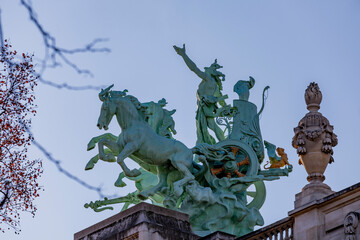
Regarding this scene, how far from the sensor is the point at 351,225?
704 inches

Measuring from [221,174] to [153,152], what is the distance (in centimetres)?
171

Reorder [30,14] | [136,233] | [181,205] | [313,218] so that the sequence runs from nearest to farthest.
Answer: [30,14] → [313,218] → [136,233] → [181,205]

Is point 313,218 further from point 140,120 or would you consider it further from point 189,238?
point 140,120

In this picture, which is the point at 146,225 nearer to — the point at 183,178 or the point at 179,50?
the point at 183,178

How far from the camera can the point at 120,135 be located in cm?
2442

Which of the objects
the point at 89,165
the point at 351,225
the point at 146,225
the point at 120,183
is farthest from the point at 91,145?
the point at 351,225

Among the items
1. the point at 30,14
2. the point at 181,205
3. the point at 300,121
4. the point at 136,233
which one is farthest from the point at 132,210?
the point at 30,14

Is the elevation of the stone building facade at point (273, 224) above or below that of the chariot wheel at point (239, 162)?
below

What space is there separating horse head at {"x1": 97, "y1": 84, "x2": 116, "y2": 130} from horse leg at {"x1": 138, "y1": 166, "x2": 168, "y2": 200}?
1.53 metres

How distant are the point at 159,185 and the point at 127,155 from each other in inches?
37.9

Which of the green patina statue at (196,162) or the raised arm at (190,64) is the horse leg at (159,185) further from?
the raised arm at (190,64)

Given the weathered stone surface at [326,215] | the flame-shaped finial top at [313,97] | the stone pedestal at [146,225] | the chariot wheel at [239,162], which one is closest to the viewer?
the weathered stone surface at [326,215]

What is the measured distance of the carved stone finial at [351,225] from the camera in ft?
58.3

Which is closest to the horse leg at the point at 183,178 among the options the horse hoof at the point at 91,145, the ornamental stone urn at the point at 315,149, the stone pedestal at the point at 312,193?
the horse hoof at the point at 91,145
